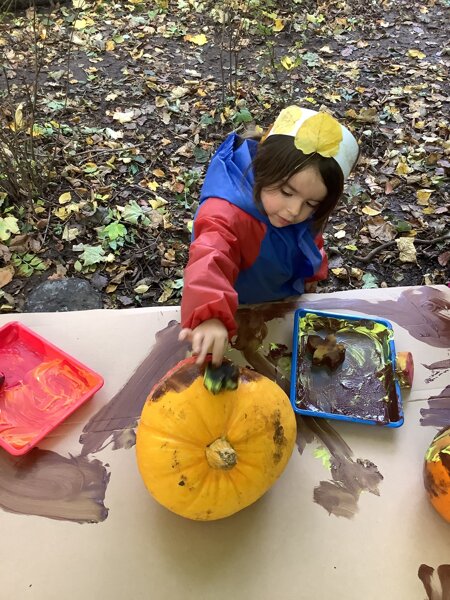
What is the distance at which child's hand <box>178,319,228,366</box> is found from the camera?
2.96 feet

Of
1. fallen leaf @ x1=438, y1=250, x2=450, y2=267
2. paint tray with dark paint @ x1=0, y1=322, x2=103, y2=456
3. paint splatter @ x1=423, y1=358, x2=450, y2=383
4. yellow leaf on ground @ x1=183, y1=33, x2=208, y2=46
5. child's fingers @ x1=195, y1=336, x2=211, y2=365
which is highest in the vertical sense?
child's fingers @ x1=195, y1=336, x2=211, y2=365

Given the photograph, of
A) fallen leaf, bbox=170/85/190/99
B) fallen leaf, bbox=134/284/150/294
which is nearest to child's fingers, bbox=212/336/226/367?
fallen leaf, bbox=134/284/150/294

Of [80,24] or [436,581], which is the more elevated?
[80,24]

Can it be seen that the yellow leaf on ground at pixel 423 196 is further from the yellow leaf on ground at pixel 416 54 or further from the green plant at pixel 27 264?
the green plant at pixel 27 264

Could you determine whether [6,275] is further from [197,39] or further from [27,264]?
[197,39]

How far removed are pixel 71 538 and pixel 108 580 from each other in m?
0.10

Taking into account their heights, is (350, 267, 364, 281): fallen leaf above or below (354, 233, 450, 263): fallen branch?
below

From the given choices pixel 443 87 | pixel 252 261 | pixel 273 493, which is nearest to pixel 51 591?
pixel 273 493

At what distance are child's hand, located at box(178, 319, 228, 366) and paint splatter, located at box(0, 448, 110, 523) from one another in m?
0.30

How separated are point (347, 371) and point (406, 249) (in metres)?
1.19

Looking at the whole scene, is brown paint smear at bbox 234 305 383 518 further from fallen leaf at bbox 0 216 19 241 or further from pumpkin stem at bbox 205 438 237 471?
fallen leaf at bbox 0 216 19 241

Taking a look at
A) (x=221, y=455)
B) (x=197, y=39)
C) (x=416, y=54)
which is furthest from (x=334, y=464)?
(x=416, y=54)

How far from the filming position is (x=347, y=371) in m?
1.14

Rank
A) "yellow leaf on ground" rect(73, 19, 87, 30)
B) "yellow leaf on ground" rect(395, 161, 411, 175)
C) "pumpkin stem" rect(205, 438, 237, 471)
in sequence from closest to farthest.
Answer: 1. "pumpkin stem" rect(205, 438, 237, 471)
2. "yellow leaf on ground" rect(395, 161, 411, 175)
3. "yellow leaf on ground" rect(73, 19, 87, 30)
